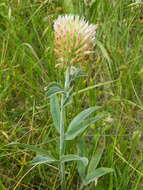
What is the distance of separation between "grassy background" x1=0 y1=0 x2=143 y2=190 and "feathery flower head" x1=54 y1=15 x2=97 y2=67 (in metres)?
0.32

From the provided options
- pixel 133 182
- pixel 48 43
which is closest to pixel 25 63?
pixel 48 43

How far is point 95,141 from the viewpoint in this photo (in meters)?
1.46

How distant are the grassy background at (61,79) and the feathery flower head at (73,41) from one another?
32 cm

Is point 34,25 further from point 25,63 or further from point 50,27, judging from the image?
point 25,63

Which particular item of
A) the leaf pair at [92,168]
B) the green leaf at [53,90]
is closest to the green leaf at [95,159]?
the leaf pair at [92,168]

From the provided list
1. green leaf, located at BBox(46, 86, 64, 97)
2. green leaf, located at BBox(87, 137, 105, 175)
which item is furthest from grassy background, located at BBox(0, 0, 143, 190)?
green leaf, located at BBox(46, 86, 64, 97)

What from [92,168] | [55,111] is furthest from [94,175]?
[55,111]

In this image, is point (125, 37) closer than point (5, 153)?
No

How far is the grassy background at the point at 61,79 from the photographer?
1472mm

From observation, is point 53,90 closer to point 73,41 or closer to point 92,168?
point 73,41

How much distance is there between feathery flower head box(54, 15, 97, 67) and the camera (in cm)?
129

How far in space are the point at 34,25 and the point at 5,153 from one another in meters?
0.83

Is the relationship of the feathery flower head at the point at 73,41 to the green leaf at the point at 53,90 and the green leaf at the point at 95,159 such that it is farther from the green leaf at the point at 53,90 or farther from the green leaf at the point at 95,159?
the green leaf at the point at 95,159

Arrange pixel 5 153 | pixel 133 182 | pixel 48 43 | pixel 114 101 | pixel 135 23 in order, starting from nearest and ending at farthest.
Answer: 1. pixel 133 182
2. pixel 5 153
3. pixel 114 101
4. pixel 48 43
5. pixel 135 23
